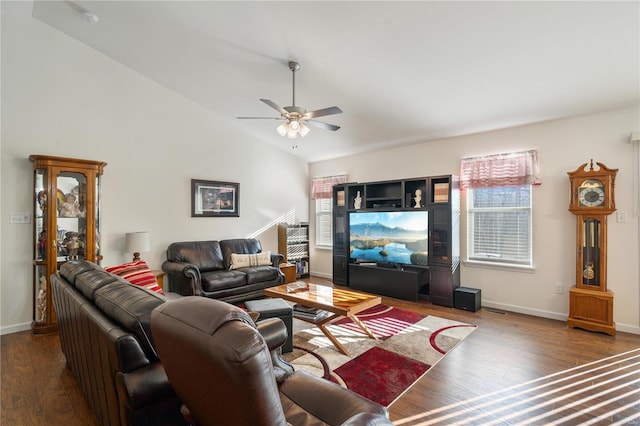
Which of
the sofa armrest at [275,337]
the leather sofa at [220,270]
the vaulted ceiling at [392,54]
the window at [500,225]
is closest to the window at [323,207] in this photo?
the leather sofa at [220,270]

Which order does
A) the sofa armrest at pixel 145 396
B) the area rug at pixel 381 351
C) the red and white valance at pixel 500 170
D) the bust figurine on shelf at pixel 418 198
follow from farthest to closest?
the bust figurine on shelf at pixel 418 198, the red and white valance at pixel 500 170, the area rug at pixel 381 351, the sofa armrest at pixel 145 396

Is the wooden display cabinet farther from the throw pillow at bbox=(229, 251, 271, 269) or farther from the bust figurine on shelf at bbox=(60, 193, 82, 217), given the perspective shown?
the throw pillow at bbox=(229, 251, 271, 269)

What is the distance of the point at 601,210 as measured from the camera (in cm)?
344

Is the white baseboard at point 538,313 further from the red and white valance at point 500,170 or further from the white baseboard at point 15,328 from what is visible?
the white baseboard at point 15,328

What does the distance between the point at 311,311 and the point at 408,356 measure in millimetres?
1088

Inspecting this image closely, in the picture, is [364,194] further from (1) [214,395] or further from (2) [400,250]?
(1) [214,395]

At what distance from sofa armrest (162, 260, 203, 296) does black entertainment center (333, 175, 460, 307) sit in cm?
257

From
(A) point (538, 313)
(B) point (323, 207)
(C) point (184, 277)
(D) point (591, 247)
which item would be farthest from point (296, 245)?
(D) point (591, 247)

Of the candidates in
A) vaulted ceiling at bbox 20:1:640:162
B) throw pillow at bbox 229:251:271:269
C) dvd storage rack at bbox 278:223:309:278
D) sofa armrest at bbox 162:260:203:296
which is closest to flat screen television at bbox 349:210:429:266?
dvd storage rack at bbox 278:223:309:278

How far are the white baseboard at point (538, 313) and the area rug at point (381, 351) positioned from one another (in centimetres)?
97

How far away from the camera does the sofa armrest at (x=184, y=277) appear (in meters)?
4.11

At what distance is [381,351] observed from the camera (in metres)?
2.99

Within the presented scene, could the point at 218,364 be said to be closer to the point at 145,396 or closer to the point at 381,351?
the point at 145,396

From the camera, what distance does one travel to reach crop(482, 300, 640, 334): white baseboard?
344cm
